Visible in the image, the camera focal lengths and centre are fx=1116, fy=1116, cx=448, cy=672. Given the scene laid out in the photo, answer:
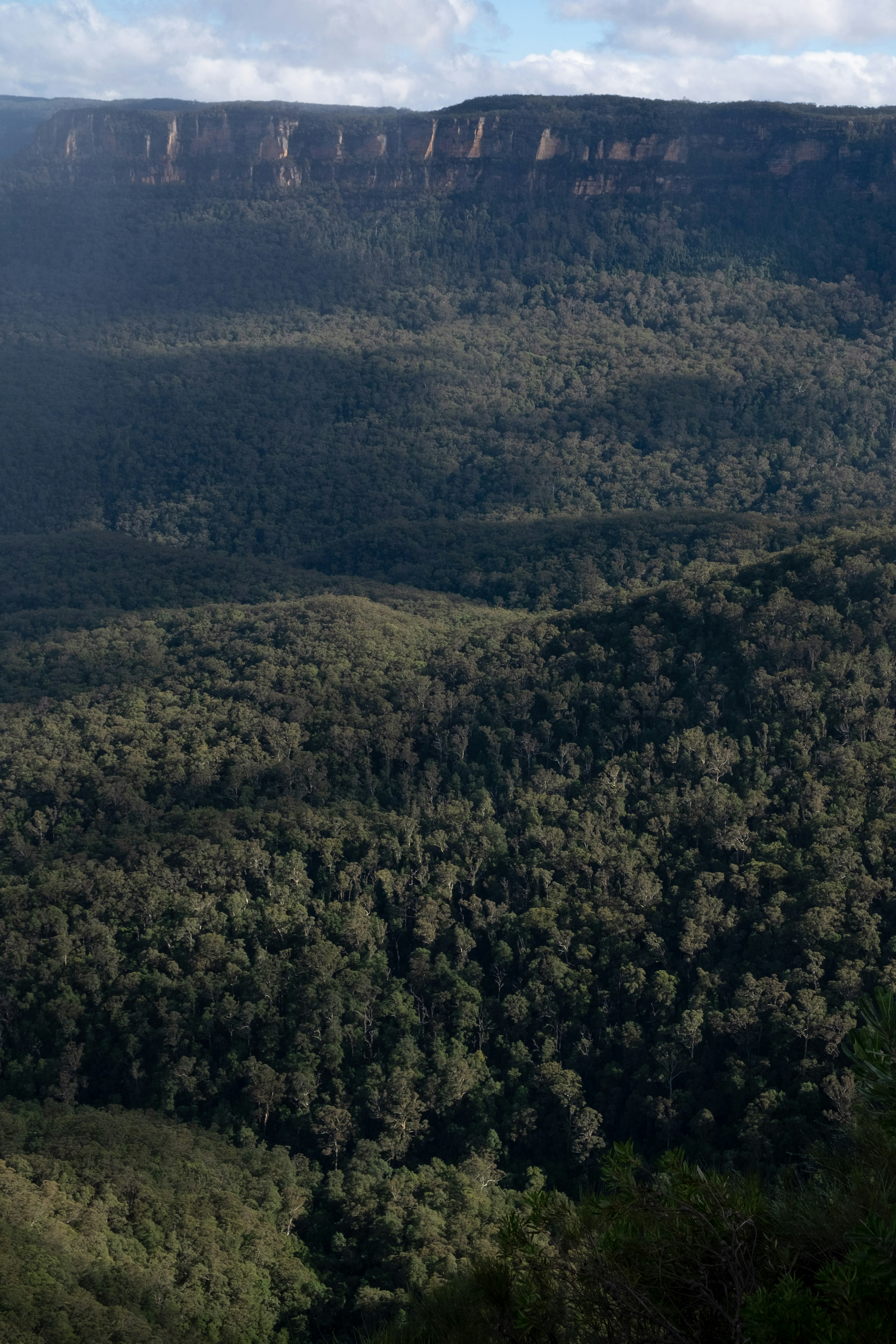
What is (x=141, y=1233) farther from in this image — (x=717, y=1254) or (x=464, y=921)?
(x=717, y=1254)

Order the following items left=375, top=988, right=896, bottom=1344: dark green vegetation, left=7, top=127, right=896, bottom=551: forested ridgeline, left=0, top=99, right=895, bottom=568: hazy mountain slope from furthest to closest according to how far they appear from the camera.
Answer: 1. left=0, top=99, right=895, bottom=568: hazy mountain slope
2. left=7, top=127, right=896, bottom=551: forested ridgeline
3. left=375, top=988, right=896, bottom=1344: dark green vegetation

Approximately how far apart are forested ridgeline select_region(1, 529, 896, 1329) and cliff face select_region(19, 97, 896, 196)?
75.9 m

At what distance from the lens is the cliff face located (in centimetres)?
11144

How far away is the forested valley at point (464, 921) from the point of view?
1399 cm

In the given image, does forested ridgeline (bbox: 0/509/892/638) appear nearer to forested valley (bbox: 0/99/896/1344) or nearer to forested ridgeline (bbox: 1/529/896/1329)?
forested valley (bbox: 0/99/896/1344)

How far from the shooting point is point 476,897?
133 feet

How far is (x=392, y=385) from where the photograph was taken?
10756 centimetres

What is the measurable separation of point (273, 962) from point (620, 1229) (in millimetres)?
27471

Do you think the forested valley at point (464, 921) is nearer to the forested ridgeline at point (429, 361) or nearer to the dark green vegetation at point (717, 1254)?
the dark green vegetation at point (717, 1254)

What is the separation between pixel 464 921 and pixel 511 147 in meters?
106

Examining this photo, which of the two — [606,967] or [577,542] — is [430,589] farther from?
[606,967]

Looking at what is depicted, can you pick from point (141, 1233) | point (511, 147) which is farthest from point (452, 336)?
point (141, 1233)

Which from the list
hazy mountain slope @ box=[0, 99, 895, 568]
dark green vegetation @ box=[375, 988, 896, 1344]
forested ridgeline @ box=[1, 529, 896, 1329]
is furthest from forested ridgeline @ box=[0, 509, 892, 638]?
dark green vegetation @ box=[375, 988, 896, 1344]

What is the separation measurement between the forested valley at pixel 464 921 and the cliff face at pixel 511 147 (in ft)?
129
